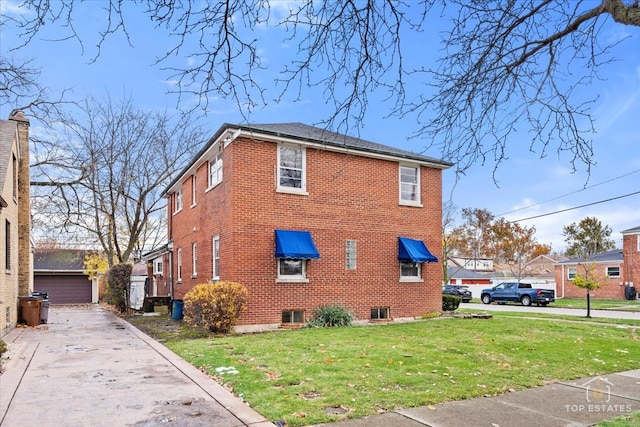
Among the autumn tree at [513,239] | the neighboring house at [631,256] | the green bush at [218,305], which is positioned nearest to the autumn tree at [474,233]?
the autumn tree at [513,239]

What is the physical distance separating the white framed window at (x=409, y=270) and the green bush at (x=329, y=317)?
3.23 meters

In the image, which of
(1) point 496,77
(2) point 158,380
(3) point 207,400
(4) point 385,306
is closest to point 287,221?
(4) point 385,306

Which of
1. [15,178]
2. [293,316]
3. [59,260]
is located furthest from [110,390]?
[59,260]

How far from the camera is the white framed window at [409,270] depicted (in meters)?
18.4

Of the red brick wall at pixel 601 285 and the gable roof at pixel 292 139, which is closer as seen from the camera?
the gable roof at pixel 292 139

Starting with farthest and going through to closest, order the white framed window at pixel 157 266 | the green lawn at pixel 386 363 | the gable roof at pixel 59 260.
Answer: the gable roof at pixel 59 260, the white framed window at pixel 157 266, the green lawn at pixel 386 363

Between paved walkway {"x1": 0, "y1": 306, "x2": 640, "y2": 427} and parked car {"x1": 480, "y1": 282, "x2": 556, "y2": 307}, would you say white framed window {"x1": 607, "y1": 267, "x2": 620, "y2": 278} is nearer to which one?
parked car {"x1": 480, "y1": 282, "x2": 556, "y2": 307}

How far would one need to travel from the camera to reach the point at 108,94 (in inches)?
1087

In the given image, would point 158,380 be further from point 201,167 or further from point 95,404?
point 201,167

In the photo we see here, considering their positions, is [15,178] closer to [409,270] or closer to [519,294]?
[409,270]

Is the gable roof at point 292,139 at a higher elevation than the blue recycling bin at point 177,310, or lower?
higher

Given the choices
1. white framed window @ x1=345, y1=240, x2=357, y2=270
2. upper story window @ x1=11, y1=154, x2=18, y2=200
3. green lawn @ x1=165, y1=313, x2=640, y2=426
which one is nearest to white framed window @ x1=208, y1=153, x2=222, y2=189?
white framed window @ x1=345, y1=240, x2=357, y2=270

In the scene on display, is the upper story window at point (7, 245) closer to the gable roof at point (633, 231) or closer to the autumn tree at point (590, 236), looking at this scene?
the gable roof at point (633, 231)

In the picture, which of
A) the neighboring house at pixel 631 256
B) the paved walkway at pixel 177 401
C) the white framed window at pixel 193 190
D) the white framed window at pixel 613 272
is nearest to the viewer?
the paved walkway at pixel 177 401
